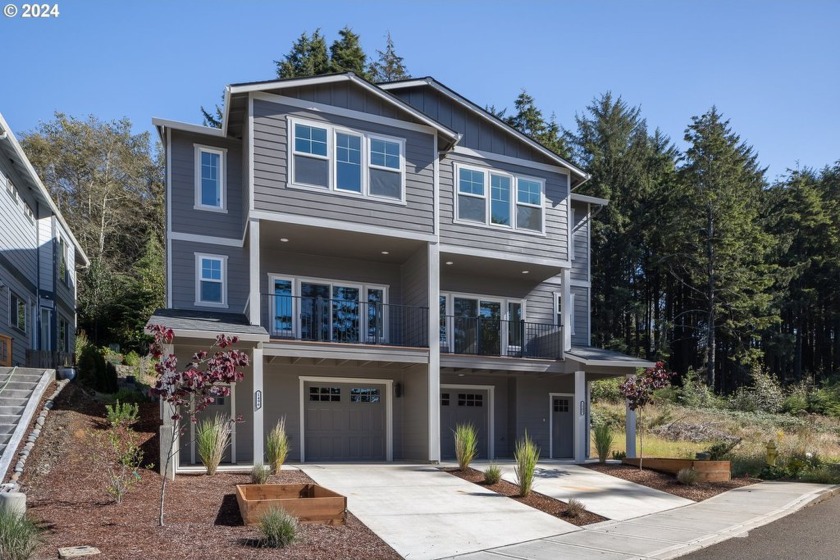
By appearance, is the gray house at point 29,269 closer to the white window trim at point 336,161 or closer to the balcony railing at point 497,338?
the white window trim at point 336,161

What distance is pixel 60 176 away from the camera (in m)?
37.9

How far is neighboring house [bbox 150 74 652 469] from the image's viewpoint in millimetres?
16234

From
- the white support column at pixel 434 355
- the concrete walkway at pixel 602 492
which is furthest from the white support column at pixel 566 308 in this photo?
the white support column at pixel 434 355

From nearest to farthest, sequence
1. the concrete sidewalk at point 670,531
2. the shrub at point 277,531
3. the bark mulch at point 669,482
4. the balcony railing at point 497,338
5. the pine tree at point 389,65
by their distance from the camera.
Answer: the shrub at point 277,531, the concrete sidewalk at point 670,531, the bark mulch at point 669,482, the balcony railing at point 497,338, the pine tree at point 389,65

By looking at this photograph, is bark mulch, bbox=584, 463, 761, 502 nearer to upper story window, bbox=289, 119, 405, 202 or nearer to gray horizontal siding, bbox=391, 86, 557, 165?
upper story window, bbox=289, 119, 405, 202

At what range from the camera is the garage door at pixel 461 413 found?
20.4 meters

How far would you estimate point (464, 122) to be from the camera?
779 inches

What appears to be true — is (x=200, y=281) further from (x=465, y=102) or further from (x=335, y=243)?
(x=465, y=102)

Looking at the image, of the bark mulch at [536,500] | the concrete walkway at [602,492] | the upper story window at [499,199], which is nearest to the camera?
the bark mulch at [536,500]

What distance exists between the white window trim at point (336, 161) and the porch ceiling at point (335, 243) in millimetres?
902

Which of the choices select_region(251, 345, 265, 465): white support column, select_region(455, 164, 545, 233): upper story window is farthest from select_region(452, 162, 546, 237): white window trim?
select_region(251, 345, 265, 465): white support column

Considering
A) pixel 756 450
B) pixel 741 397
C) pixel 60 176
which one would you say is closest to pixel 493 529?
pixel 756 450

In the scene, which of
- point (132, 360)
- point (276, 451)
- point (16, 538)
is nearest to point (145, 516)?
point (16, 538)

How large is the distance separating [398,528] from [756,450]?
1608 centimetres
